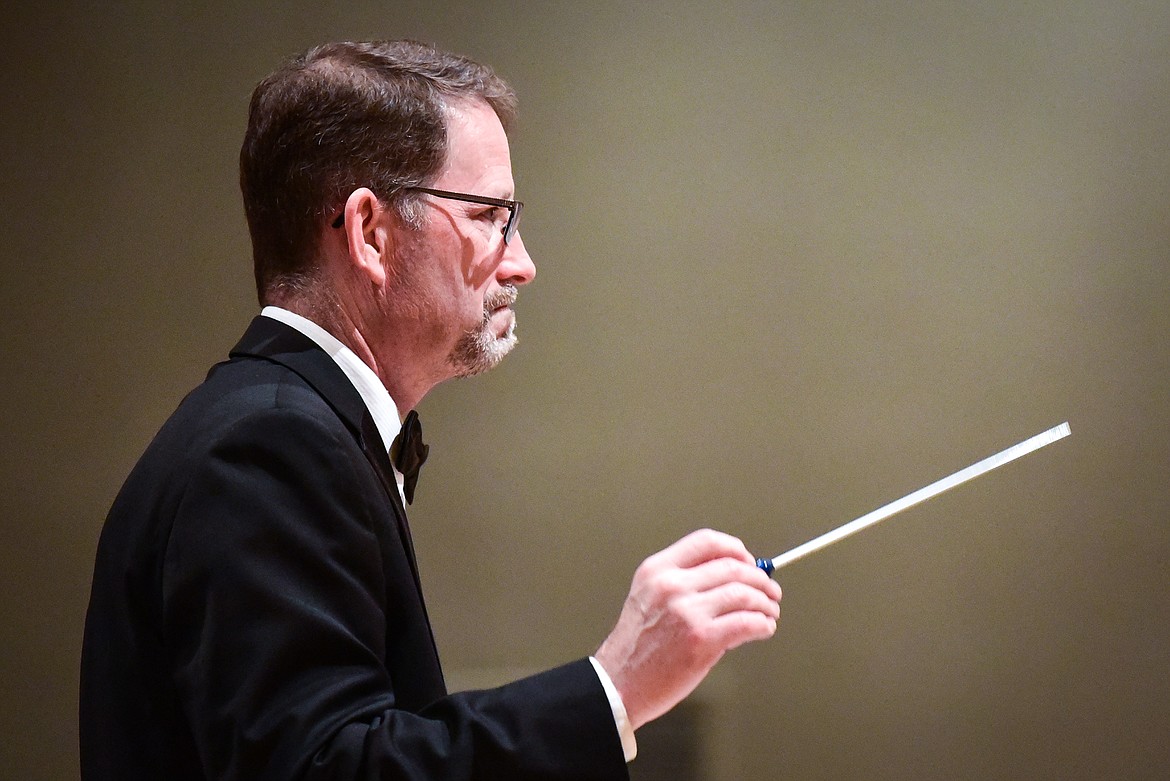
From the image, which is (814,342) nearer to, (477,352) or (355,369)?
(477,352)

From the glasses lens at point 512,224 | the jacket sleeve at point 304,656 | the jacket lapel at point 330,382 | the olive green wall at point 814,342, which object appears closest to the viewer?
the jacket sleeve at point 304,656

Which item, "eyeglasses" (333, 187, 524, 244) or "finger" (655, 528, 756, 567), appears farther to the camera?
"eyeglasses" (333, 187, 524, 244)

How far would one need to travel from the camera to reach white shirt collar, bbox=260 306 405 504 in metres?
1.09

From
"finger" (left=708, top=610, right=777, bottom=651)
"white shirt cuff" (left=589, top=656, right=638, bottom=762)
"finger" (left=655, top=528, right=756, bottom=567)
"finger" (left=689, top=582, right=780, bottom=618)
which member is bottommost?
"white shirt cuff" (left=589, top=656, right=638, bottom=762)

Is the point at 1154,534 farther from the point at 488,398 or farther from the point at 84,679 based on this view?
the point at 84,679

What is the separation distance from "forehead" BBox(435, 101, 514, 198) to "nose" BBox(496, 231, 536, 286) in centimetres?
6

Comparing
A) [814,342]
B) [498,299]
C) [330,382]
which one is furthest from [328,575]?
[814,342]

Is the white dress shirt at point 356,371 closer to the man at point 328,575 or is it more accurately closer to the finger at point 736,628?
the man at point 328,575

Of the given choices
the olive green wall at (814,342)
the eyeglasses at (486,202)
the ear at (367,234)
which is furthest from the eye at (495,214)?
the olive green wall at (814,342)

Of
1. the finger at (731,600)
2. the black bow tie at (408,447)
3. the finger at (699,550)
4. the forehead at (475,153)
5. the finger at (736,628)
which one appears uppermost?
the forehead at (475,153)

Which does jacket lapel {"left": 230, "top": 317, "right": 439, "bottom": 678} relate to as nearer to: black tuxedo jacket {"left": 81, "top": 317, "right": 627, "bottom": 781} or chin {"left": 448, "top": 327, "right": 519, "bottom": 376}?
black tuxedo jacket {"left": 81, "top": 317, "right": 627, "bottom": 781}

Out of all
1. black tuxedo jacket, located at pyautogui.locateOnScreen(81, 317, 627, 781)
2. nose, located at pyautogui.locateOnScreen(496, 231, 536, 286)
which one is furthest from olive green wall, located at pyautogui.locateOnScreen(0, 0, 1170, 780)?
black tuxedo jacket, located at pyautogui.locateOnScreen(81, 317, 627, 781)

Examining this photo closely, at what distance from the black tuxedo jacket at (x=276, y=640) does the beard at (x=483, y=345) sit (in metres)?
0.25

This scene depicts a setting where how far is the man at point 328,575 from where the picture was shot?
0.79m
